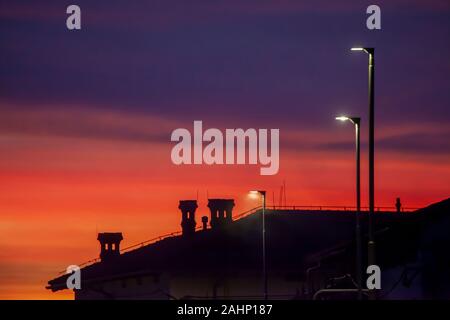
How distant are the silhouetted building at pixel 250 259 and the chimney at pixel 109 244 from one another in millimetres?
124

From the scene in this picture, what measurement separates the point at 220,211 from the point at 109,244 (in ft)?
30.6

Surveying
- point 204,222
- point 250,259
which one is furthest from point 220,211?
point 250,259

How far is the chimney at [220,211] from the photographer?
107m

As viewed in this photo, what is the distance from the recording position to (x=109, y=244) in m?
109

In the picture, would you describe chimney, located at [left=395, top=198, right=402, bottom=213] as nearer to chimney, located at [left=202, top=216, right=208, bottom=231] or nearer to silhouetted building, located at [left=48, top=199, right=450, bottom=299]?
silhouetted building, located at [left=48, top=199, right=450, bottom=299]

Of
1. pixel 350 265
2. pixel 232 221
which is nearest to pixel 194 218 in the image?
pixel 232 221

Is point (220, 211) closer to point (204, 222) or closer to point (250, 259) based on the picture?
point (204, 222)

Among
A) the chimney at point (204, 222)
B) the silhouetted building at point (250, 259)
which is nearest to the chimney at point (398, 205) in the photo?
the silhouetted building at point (250, 259)

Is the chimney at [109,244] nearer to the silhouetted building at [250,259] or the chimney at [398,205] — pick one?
the silhouetted building at [250,259]

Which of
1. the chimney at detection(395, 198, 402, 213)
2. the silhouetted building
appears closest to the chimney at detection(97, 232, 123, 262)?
the silhouetted building

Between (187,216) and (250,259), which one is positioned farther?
(187,216)

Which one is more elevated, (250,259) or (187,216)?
(187,216)

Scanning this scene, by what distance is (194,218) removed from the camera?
105000 mm
